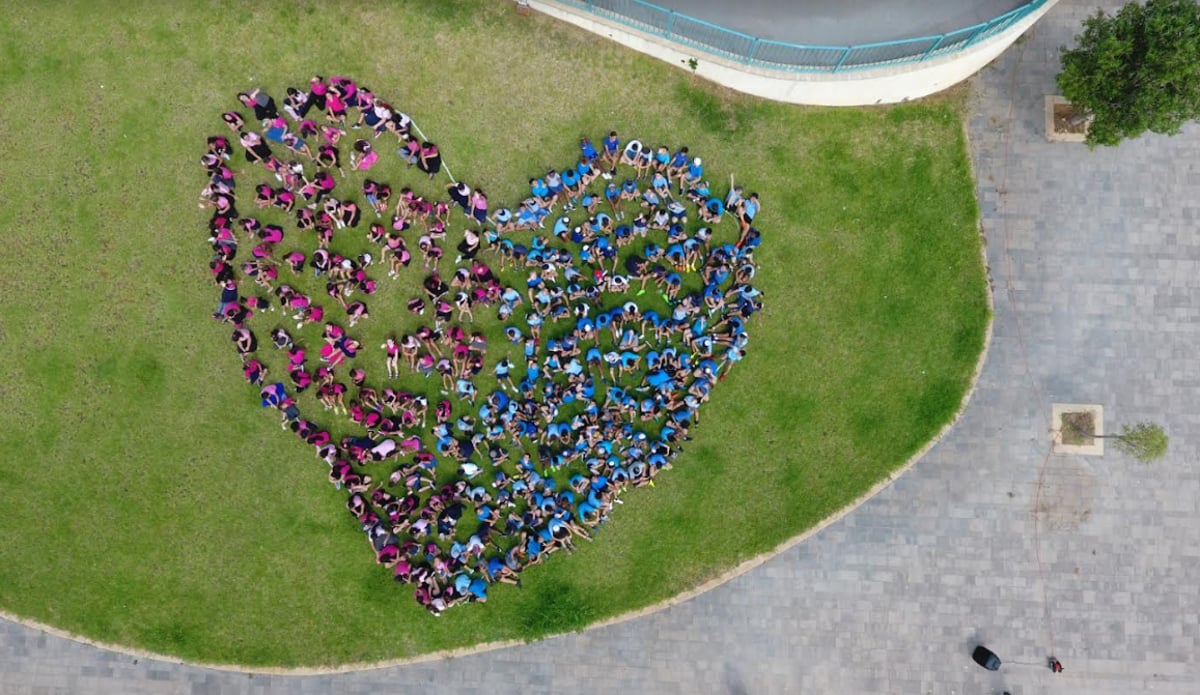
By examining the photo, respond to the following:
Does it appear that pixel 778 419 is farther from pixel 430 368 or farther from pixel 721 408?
pixel 430 368

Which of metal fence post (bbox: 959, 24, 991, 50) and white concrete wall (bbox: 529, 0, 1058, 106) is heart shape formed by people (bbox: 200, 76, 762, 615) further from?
metal fence post (bbox: 959, 24, 991, 50)

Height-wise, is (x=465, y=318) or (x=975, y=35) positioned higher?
(x=975, y=35)

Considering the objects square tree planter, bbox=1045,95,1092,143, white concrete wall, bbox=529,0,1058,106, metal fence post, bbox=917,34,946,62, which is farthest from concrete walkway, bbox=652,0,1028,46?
square tree planter, bbox=1045,95,1092,143

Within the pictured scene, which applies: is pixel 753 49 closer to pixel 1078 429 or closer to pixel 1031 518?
pixel 1078 429

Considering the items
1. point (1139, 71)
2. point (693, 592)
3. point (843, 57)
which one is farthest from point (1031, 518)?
point (843, 57)

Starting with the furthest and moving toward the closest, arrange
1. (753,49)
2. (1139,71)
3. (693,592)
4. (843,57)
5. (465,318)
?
1. (693,592)
2. (465,318)
3. (753,49)
4. (843,57)
5. (1139,71)

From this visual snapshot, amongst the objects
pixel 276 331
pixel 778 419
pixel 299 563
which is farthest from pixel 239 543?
pixel 778 419
